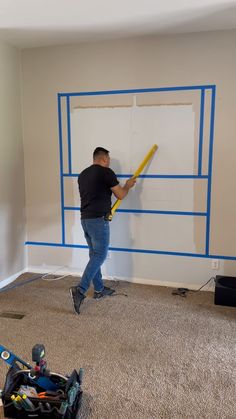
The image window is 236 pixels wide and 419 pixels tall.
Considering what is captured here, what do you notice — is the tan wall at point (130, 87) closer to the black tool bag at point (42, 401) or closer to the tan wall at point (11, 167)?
the tan wall at point (11, 167)

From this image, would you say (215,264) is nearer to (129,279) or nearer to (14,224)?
(129,279)

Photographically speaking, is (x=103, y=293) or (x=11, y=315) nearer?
(x=11, y=315)

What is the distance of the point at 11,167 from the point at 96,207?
3.80ft

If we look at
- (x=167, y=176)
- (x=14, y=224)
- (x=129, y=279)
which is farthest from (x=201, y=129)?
(x=14, y=224)

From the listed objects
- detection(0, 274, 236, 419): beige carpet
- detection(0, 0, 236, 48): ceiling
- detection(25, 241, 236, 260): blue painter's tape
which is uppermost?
detection(0, 0, 236, 48): ceiling

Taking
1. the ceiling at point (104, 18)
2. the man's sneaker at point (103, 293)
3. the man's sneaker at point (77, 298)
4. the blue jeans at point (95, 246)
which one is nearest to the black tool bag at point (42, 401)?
the man's sneaker at point (77, 298)

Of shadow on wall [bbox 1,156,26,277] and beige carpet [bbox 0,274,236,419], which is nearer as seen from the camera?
beige carpet [bbox 0,274,236,419]

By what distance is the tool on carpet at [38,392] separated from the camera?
1624mm

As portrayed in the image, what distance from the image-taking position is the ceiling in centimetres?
254

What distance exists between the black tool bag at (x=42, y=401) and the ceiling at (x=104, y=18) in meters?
2.48

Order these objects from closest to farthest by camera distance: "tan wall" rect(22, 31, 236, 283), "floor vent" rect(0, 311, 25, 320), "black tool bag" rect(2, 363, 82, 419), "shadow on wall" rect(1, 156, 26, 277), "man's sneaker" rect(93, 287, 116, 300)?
1. "black tool bag" rect(2, 363, 82, 419)
2. "floor vent" rect(0, 311, 25, 320)
3. "tan wall" rect(22, 31, 236, 283)
4. "man's sneaker" rect(93, 287, 116, 300)
5. "shadow on wall" rect(1, 156, 26, 277)

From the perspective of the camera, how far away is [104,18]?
2791mm

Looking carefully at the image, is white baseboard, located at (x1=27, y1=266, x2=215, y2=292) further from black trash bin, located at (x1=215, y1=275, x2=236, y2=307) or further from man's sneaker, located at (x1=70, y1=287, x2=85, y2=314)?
man's sneaker, located at (x1=70, y1=287, x2=85, y2=314)

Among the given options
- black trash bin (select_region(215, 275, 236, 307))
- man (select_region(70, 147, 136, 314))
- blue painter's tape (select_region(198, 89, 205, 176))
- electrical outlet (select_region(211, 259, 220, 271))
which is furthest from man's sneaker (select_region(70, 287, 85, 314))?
blue painter's tape (select_region(198, 89, 205, 176))
